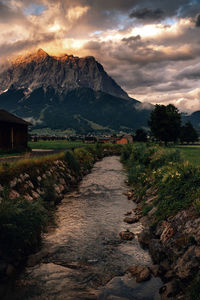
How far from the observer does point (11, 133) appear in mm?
40125

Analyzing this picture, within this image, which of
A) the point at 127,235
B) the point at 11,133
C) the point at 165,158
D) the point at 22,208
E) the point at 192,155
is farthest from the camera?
the point at 192,155

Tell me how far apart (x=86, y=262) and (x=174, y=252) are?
3.95 m

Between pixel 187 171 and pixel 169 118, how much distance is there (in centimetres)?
6345

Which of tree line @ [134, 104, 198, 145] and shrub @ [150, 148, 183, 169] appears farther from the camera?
tree line @ [134, 104, 198, 145]

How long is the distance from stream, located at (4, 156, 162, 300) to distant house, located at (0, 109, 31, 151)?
2451cm

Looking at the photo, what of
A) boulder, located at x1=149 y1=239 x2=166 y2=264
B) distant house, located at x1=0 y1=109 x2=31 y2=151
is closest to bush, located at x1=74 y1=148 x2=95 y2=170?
distant house, located at x1=0 y1=109 x2=31 y2=151

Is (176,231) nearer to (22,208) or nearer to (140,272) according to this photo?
(140,272)

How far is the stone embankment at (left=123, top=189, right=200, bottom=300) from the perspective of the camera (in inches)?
328

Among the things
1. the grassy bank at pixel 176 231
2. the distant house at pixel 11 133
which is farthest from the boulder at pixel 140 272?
the distant house at pixel 11 133

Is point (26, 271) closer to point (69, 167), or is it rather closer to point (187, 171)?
point (187, 171)

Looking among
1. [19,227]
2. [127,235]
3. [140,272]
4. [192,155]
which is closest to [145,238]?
[127,235]

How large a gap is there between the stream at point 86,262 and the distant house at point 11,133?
24514mm

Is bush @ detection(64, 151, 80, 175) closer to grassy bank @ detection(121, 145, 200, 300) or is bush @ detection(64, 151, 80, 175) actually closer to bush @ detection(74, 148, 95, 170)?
bush @ detection(74, 148, 95, 170)

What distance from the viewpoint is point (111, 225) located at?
15.3 meters
